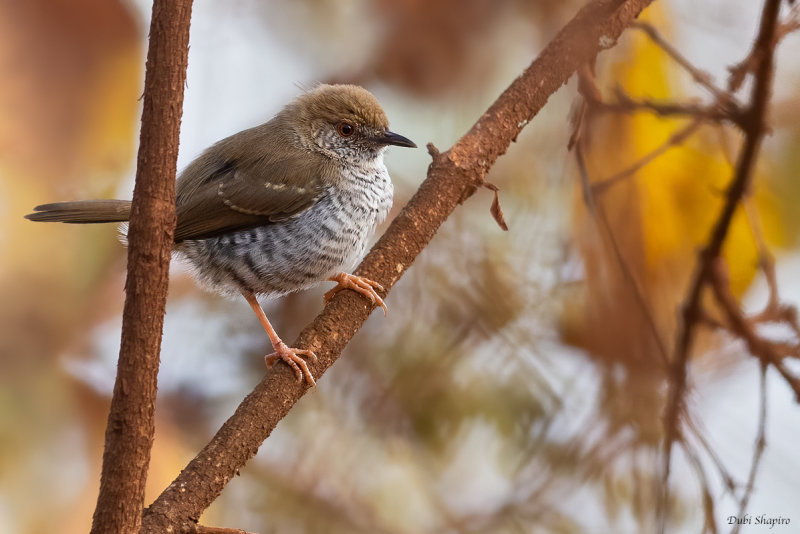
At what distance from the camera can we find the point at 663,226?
2.94 m

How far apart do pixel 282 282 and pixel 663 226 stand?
1509mm

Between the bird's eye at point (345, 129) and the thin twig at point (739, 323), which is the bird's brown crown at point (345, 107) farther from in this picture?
the thin twig at point (739, 323)

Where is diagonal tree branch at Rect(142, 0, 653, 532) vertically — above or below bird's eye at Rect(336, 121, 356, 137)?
below

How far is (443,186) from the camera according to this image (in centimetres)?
256

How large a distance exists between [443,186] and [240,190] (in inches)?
36.8

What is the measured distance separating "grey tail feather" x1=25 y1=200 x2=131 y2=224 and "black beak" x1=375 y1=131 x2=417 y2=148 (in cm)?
112

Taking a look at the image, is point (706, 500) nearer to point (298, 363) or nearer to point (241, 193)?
point (298, 363)

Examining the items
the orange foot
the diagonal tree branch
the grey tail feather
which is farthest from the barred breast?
the orange foot

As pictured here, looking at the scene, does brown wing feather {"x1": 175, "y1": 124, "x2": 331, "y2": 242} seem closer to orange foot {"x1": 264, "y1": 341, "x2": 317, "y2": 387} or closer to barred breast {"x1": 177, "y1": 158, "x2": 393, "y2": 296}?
barred breast {"x1": 177, "y1": 158, "x2": 393, "y2": 296}

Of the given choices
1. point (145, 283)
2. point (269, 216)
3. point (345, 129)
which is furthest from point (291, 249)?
point (145, 283)

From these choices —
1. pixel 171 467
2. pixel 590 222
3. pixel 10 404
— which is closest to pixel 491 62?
pixel 590 222

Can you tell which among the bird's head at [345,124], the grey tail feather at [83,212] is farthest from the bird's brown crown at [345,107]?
the grey tail feather at [83,212]

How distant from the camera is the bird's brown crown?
11.0ft

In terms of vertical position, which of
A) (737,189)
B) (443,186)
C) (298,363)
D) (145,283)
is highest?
(737,189)
